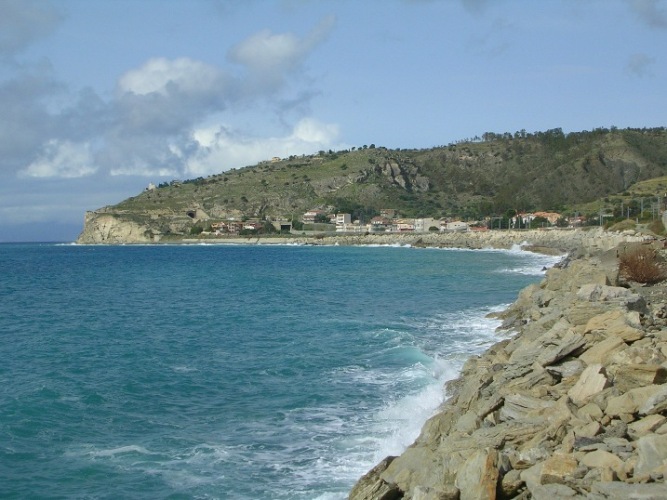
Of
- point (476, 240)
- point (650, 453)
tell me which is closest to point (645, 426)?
point (650, 453)

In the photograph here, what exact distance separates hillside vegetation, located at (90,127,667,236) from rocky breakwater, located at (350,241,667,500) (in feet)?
456

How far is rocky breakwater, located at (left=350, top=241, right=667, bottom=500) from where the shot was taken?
22.3 ft

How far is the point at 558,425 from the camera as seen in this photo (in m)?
8.30

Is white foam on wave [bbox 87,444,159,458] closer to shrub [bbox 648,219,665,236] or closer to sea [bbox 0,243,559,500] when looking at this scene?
sea [bbox 0,243,559,500]

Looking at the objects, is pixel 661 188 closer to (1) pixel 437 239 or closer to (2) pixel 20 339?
(1) pixel 437 239

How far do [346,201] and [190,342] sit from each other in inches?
5895

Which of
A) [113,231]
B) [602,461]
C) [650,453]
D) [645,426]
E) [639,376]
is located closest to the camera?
[650,453]

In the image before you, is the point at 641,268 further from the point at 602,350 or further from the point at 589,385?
the point at 589,385

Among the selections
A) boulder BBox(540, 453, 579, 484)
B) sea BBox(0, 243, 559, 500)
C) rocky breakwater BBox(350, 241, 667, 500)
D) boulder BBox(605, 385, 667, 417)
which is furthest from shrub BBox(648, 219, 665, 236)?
boulder BBox(540, 453, 579, 484)

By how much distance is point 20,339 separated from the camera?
78.7 ft

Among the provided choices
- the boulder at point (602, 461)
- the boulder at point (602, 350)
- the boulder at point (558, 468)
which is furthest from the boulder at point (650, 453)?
the boulder at point (602, 350)

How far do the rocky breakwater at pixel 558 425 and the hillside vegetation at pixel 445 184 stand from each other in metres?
139

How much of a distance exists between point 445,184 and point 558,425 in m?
188

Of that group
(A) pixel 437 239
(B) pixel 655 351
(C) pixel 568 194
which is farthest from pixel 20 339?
(C) pixel 568 194
